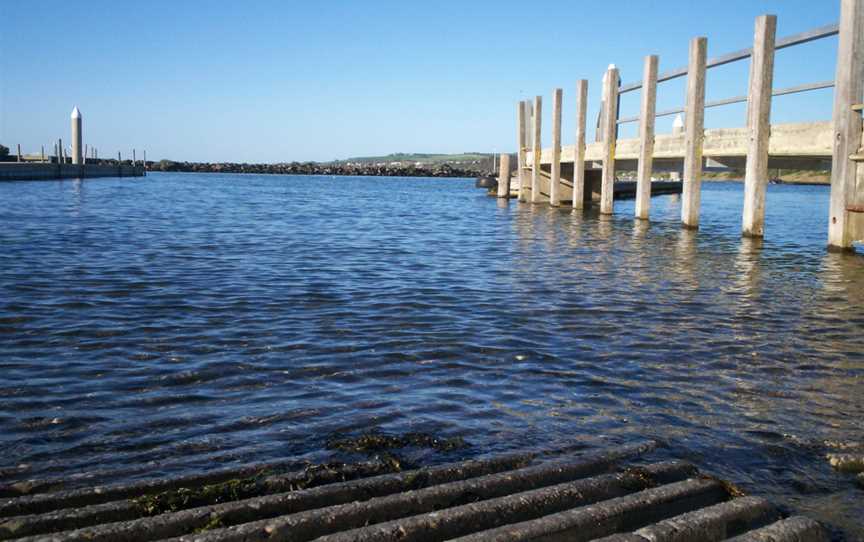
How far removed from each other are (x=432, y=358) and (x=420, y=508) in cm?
317

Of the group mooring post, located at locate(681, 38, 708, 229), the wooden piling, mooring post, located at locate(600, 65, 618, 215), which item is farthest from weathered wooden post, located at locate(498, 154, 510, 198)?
mooring post, located at locate(681, 38, 708, 229)

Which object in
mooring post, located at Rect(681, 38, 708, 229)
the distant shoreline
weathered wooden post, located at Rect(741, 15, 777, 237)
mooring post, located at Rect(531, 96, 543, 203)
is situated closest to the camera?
weathered wooden post, located at Rect(741, 15, 777, 237)

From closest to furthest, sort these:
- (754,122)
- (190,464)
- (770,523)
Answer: (770,523), (190,464), (754,122)

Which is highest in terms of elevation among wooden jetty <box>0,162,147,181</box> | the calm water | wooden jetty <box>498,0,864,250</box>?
wooden jetty <box>498,0,864,250</box>

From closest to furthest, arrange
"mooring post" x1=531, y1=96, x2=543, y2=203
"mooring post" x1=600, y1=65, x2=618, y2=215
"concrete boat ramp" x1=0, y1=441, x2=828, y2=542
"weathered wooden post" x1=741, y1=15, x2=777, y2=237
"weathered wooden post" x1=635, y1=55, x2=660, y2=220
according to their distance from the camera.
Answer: "concrete boat ramp" x1=0, y1=441, x2=828, y2=542, "weathered wooden post" x1=741, y1=15, x2=777, y2=237, "weathered wooden post" x1=635, y1=55, x2=660, y2=220, "mooring post" x1=600, y1=65, x2=618, y2=215, "mooring post" x1=531, y1=96, x2=543, y2=203

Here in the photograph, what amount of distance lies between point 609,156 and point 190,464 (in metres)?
18.9

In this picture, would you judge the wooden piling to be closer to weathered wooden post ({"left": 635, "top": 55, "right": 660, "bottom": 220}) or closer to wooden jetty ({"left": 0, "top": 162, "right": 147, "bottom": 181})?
weathered wooden post ({"left": 635, "top": 55, "right": 660, "bottom": 220})

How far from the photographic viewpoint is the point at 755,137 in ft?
43.0

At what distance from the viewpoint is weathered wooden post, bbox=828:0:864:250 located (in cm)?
1094

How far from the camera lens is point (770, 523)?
2893 mm

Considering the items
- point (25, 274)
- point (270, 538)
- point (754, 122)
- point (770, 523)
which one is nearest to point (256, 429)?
point (270, 538)

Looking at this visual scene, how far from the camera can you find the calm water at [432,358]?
4.13 metres

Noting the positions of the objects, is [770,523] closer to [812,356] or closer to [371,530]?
[371,530]

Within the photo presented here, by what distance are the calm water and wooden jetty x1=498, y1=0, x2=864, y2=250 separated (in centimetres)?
130
